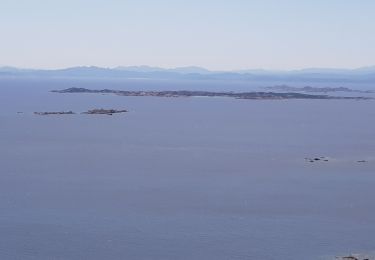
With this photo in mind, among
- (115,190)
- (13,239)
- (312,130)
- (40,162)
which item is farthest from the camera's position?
(312,130)

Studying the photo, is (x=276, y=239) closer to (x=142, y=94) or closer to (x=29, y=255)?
(x=29, y=255)

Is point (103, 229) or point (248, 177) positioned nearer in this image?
point (103, 229)

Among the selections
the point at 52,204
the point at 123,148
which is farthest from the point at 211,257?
the point at 123,148

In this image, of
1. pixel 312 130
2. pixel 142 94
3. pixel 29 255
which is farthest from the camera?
pixel 142 94

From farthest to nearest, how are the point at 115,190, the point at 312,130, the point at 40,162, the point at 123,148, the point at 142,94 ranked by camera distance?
the point at 142,94
the point at 312,130
the point at 123,148
the point at 40,162
the point at 115,190

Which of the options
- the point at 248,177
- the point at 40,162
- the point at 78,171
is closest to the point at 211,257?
the point at 248,177

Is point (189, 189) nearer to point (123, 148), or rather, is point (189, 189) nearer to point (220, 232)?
point (220, 232)
